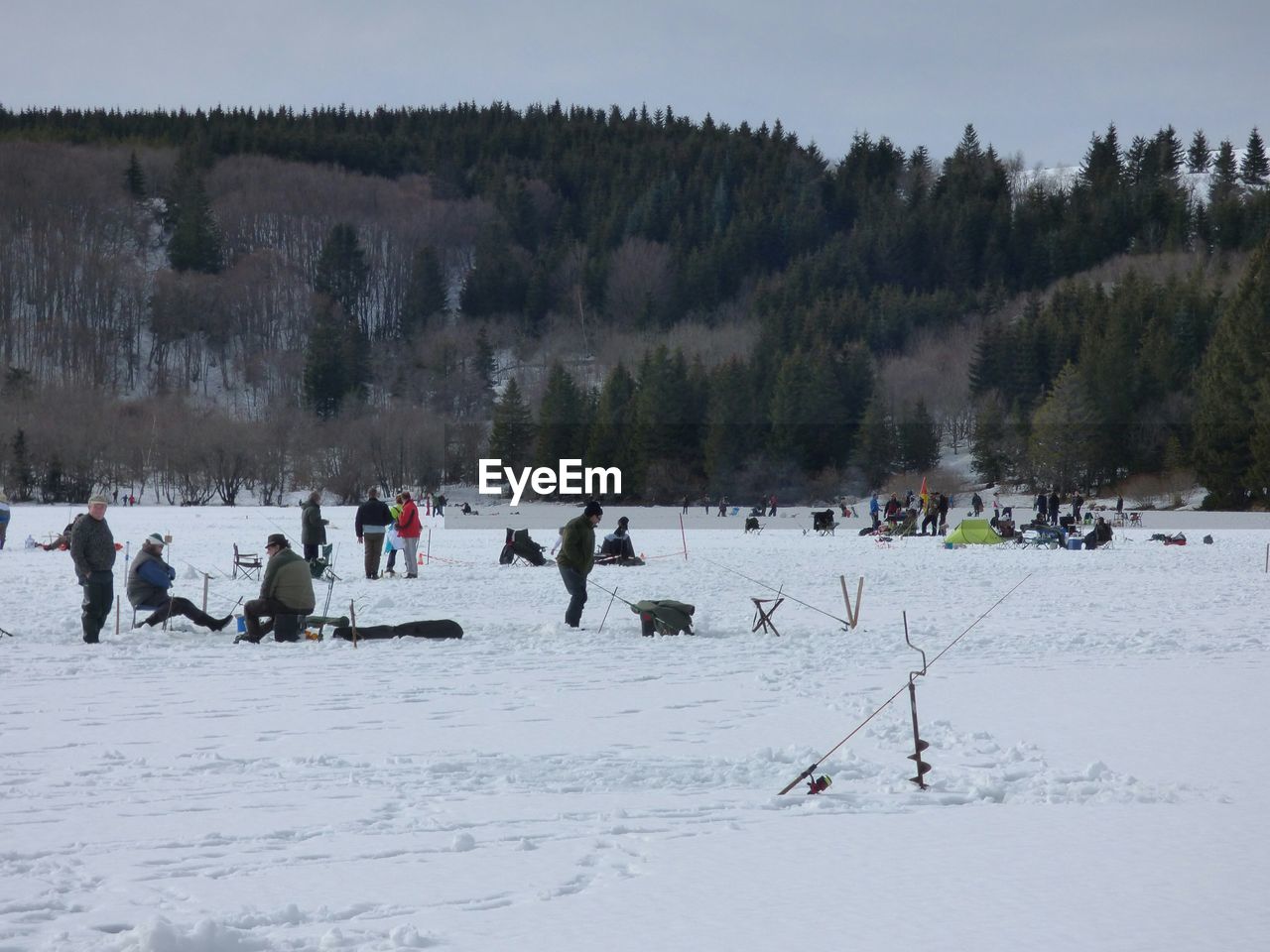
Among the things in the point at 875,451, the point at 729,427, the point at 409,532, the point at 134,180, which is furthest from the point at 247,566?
the point at 134,180

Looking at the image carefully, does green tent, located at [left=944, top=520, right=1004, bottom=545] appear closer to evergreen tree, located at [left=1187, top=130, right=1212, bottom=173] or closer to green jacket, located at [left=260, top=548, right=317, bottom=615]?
green jacket, located at [left=260, top=548, right=317, bottom=615]

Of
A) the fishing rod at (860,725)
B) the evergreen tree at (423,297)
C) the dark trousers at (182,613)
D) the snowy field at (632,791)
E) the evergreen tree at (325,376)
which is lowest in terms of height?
the snowy field at (632,791)

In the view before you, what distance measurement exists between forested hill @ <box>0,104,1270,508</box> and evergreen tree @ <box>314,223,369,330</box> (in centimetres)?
26

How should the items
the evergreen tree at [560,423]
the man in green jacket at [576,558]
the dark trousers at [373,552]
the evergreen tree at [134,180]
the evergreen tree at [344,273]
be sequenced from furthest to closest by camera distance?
the evergreen tree at [134,180] < the evergreen tree at [344,273] < the evergreen tree at [560,423] < the dark trousers at [373,552] < the man in green jacket at [576,558]

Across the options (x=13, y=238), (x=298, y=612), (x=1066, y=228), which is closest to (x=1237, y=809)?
(x=298, y=612)

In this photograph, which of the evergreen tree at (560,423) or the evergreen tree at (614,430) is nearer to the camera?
the evergreen tree at (614,430)

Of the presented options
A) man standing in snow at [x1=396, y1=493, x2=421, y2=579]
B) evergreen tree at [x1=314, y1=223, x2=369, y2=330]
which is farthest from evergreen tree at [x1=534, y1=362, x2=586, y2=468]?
man standing in snow at [x1=396, y1=493, x2=421, y2=579]

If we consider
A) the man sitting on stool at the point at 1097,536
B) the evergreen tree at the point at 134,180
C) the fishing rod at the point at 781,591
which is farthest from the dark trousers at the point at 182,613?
the evergreen tree at the point at 134,180

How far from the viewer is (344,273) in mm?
129250

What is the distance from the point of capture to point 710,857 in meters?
5.13

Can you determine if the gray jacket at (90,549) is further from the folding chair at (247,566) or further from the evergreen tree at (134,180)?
the evergreen tree at (134,180)

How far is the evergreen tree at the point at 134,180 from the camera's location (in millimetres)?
138625

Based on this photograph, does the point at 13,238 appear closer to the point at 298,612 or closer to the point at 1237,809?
the point at 298,612

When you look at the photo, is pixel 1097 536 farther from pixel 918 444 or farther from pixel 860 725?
pixel 918 444
